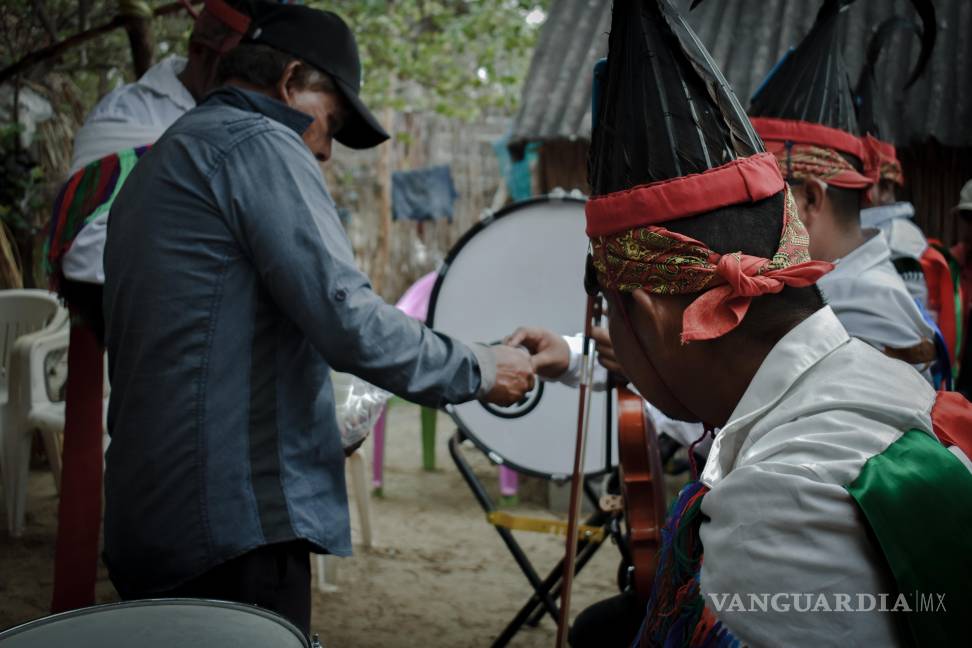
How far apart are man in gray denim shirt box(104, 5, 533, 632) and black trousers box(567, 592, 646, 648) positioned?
2.98ft

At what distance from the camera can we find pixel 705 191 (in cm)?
128

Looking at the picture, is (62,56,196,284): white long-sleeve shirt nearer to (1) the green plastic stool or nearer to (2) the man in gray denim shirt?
(2) the man in gray denim shirt

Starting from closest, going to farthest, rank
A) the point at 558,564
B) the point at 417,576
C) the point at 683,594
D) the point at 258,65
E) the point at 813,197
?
the point at 683,594 → the point at 258,65 → the point at 813,197 → the point at 558,564 → the point at 417,576

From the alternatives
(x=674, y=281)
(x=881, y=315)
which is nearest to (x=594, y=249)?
(x=674, y=281)

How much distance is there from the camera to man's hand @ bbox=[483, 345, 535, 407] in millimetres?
2168

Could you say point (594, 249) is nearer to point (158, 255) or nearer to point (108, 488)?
point (158, 255)

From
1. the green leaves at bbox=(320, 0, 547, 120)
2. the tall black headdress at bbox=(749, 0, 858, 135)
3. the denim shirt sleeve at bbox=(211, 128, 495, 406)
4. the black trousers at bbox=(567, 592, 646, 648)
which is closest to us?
the denim shirt sleeve at bbox=(211, 128, 495, 406)

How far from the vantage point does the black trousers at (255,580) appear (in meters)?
1.85

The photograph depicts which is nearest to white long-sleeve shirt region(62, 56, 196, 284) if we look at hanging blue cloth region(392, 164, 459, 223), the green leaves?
the green leaves

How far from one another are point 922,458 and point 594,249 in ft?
1.97

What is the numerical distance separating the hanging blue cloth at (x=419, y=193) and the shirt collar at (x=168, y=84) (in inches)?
345

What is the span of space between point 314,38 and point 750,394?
1421 mm

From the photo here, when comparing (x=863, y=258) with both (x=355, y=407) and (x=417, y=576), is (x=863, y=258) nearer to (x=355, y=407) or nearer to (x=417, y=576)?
(x=355, y=407)

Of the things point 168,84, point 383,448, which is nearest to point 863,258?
point 168,84
